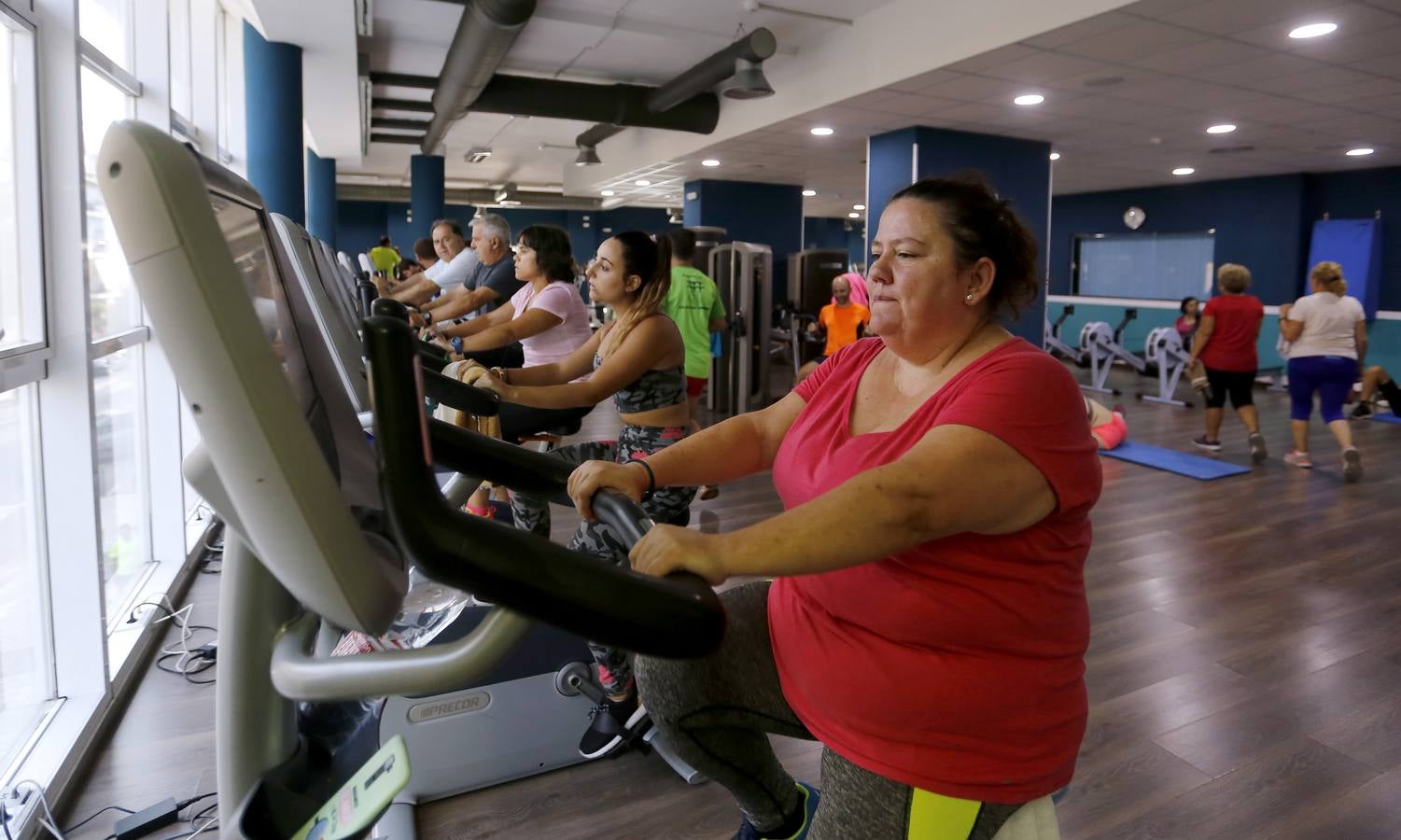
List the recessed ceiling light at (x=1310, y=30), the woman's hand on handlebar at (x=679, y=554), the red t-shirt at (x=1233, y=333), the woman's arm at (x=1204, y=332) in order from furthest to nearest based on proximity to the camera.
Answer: the woman's arm at (x=1204, y=332), the red t-shirt at (x=1233, y=333), the recessed ceiling light at (x=1310, y=30), the woman's hand on handlebar at (x=679, y=554)

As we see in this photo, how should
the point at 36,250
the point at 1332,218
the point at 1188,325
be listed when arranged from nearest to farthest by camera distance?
1. the point at 36,250
2. the point at 1188,325
3. the point at 1332,218

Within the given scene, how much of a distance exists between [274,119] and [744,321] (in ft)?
14.2

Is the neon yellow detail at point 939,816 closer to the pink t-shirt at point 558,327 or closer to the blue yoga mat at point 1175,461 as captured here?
the pink t-shirt at point 558,327

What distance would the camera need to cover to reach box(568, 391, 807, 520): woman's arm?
134 centimetres

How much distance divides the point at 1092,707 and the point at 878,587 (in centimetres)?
206

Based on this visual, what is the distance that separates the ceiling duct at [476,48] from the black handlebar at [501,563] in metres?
4.85

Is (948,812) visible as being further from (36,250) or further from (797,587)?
(36,250)

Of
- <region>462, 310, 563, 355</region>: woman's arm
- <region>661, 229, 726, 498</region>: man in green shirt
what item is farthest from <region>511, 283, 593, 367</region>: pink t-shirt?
<region>661, 229, 726, 498</region>: man in green shirt

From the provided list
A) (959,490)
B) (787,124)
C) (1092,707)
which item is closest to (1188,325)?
(787,124)

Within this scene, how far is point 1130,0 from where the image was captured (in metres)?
4.45

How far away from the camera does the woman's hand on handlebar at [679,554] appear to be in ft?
2.75

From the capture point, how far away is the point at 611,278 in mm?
2656

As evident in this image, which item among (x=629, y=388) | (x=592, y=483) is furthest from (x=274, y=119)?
(x=592, y=483)

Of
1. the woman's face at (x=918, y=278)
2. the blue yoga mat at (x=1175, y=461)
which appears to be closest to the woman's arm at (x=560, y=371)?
the woman's face at (x=918, y=278)
